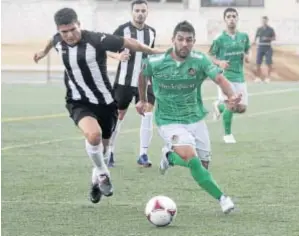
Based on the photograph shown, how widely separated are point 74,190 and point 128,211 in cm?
157

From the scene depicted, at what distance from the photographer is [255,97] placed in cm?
2747

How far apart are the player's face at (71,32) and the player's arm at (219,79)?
1241mm

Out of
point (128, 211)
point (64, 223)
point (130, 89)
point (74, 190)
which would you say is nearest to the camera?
point (64, 223)

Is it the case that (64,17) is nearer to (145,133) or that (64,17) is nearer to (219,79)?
(219,79)

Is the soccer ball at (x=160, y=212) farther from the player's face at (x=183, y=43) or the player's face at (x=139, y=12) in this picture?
the player's face at (x=139, y=12)

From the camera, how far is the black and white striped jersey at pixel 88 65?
10.3 metres

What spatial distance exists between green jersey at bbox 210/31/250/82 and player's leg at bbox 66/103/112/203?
248 inches

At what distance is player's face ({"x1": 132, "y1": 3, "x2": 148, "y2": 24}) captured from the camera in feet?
43.3

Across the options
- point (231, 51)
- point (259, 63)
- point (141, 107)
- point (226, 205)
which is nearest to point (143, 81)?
point (141, 107)

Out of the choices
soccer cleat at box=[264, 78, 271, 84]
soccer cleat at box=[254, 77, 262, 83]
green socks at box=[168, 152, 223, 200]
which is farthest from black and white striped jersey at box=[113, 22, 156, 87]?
soccer cleat at box=[254, 77, 262, 83]

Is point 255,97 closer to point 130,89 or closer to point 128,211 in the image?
point 130,89

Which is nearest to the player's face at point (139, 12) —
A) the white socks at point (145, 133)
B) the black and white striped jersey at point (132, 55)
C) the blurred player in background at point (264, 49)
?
the black and white striped jersey at point (132, 55)

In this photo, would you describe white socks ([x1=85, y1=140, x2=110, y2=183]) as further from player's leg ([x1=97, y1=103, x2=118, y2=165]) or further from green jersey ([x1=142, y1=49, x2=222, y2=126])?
green jersey ([x1=142, y1=49, x2=222, y2=126])

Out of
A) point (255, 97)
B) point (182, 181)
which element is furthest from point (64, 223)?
point (255, 97)
